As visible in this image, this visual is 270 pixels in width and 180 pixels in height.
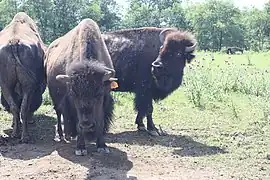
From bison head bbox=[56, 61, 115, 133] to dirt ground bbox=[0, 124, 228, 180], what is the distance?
23.1 inches

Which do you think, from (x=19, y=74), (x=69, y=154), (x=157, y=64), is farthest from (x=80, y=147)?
(x=157, y=64)

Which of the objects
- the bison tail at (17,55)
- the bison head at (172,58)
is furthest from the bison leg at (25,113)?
the bison head at (172,58)

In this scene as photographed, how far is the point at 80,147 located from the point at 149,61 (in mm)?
2697

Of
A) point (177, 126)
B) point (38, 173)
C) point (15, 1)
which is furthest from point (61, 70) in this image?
point (15, 1)

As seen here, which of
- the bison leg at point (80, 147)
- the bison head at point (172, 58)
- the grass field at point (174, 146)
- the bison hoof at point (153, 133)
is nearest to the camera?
the grass field at point (174, 146)

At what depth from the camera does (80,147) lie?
790 cm

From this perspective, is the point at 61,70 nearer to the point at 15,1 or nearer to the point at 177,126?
the point at 177,126

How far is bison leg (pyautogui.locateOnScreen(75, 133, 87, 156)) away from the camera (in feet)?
25.7

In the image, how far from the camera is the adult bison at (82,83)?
7230mm

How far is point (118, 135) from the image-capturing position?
956 cm

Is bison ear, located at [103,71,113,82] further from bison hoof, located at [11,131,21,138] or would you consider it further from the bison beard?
bison hoof, located at [11,131,21,138]

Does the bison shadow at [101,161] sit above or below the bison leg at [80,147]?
below

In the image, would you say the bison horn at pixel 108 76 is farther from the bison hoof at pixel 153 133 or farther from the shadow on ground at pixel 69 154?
the bison hoof at pixel 153 133

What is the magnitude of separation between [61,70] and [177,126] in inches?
124
